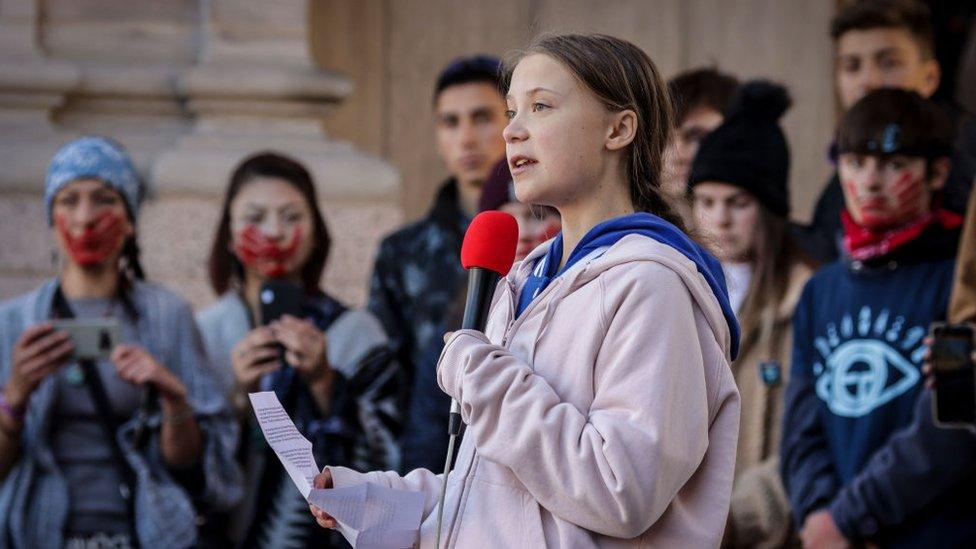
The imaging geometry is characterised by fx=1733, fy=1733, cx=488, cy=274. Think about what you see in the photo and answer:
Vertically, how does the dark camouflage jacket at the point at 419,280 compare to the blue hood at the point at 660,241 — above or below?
below

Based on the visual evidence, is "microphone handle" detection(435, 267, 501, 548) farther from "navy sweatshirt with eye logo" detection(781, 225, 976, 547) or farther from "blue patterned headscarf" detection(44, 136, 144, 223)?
"blue patterned headscarf" detection(44, 136, 144, 223)

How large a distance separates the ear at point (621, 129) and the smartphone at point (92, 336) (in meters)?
2.49

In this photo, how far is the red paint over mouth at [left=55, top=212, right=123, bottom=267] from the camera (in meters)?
5.36

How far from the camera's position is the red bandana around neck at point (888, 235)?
197 inches

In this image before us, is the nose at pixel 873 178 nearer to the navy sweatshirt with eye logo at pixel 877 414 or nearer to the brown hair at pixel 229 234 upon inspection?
the navy sweatshirt with eye logo at pixel 877 414

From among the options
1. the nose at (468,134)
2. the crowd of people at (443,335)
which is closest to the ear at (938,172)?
the crowd of people at (443,335)

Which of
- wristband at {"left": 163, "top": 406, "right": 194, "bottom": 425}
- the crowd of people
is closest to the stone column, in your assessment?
the crowd of people

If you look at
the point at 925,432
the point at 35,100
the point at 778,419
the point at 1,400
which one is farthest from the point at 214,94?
the point at 925,432

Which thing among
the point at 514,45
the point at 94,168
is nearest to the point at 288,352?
the point at 94,168

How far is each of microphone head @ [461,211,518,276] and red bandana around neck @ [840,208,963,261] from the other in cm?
228

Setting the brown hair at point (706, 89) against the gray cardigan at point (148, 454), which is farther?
the brown hair at point (706, 89)

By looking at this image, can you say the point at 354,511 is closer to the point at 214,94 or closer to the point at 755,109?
the point at 755,109

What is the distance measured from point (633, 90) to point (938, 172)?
2.38 meters

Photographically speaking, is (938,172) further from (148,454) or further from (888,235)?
(148,454)
